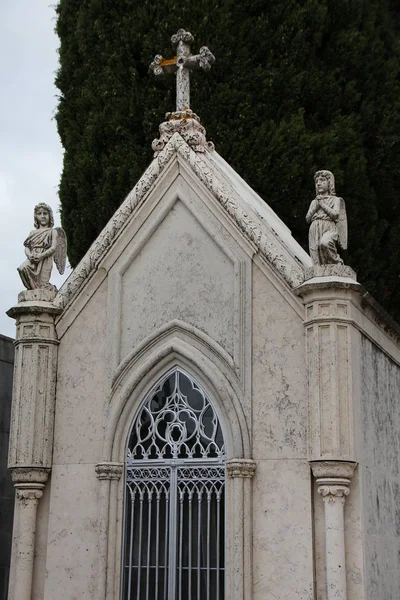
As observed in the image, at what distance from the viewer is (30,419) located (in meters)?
10.1

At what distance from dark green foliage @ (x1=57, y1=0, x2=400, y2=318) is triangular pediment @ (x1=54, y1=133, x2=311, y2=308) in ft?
17.7

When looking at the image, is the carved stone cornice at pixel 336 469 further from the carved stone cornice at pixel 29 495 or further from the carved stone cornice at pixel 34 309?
the carved stone cornice at pixel 34 309

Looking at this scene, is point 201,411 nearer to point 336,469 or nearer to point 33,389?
point 336,469

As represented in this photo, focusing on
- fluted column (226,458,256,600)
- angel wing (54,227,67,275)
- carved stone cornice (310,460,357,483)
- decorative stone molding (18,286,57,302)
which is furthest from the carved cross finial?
carved stone cornice (310,460,357,483)

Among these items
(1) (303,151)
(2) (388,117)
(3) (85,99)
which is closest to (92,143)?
(3) (85,99)

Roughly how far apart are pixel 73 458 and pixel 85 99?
8.99 metres

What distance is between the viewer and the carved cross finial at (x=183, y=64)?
11.4 metres

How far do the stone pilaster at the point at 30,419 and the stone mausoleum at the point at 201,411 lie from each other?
0.02m

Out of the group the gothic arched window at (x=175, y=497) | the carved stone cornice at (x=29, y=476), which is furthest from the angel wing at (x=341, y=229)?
the carved stone cornice at (x=29, y=476)

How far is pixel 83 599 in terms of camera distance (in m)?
9.69

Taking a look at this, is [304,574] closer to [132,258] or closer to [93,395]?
[93,395]

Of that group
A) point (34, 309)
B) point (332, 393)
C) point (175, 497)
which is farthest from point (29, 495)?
point (332, 393)

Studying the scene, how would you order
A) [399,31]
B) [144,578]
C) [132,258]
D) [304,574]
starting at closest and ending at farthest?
1. [304,574]
2. [144,578]
3. [132,258]
4. [399,31]

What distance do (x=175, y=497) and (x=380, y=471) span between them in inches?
84.4
